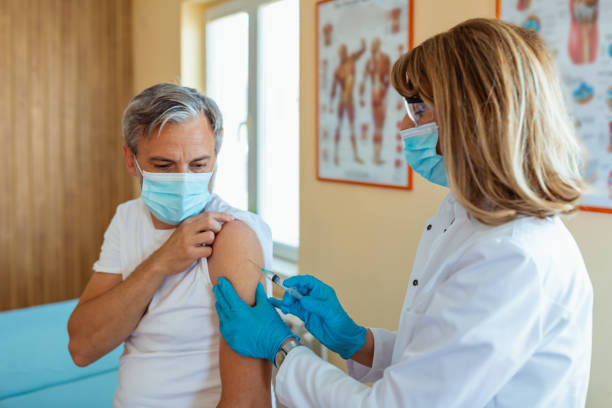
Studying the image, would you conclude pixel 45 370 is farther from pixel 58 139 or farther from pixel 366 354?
pixel 58 139

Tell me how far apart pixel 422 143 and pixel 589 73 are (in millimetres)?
734

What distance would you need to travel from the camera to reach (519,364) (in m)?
0.82

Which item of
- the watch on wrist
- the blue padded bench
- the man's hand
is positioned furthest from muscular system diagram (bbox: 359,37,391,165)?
the blue padded bench

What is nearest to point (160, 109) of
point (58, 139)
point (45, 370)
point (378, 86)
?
point (378, 86)

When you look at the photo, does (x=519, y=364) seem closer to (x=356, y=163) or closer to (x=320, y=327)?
(x=320, y=327)

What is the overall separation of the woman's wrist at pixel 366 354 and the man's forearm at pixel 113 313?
0.55 m

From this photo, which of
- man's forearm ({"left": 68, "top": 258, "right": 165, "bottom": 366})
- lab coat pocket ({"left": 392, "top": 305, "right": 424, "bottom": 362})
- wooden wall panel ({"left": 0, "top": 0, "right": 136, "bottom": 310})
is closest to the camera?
lab coat pocket ({"left": 392, "top": 305, "right": 424, "bottom": 362})

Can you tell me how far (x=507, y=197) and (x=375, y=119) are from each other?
1363 millimetres

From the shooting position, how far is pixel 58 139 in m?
3.88

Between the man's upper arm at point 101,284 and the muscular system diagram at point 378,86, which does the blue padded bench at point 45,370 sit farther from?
the muscular system diagram at point 378,86

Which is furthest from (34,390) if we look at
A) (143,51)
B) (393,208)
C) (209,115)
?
(143,51)

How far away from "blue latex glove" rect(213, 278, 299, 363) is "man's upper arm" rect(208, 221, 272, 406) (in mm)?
37

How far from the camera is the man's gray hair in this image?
130 cm

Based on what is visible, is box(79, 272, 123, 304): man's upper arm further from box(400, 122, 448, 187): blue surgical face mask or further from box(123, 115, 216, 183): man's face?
box(400, 122, 448, 187): blue surgical face mask
